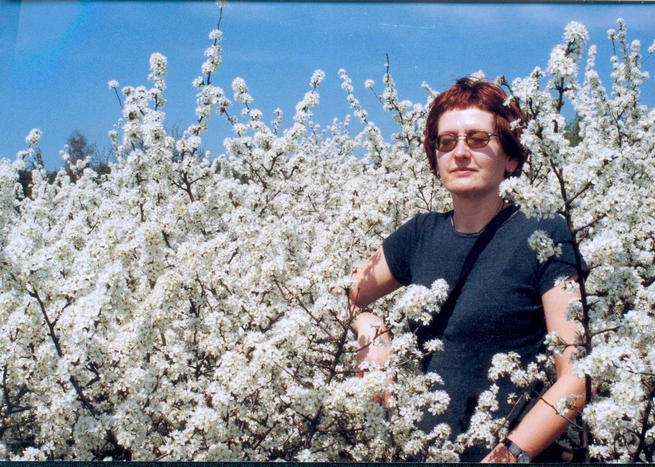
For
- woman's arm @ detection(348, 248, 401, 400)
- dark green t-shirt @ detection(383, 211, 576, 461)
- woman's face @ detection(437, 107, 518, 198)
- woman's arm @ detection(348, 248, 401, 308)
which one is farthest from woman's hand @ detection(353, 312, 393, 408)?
woman's face @ detection(437, 107, 518, 198)

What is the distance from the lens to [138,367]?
280cm

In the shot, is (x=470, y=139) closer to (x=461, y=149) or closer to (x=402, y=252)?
(x=461, y=149)

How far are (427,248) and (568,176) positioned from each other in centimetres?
112

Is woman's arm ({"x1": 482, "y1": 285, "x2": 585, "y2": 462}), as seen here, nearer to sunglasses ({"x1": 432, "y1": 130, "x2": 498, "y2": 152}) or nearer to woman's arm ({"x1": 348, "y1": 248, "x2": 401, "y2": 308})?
sunglasses ({"x1": 432, "y1": 130, "x2": 498, "y2": 152})

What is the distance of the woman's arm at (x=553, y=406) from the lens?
227 cm

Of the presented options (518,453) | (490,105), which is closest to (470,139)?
(490,105)

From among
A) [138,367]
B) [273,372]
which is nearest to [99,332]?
[138,367]

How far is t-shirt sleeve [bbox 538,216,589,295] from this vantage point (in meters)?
2.40

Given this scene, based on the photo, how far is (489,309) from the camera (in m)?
2.65

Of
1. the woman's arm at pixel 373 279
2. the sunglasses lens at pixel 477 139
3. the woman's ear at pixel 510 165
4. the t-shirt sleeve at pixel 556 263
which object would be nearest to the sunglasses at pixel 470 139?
the sunglasses lens at pixel 477 139

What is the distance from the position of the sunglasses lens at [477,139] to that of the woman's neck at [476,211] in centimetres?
28

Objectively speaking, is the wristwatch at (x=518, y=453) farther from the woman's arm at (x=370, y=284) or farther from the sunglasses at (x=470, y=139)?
the sunglasses at (x=470, y=139)

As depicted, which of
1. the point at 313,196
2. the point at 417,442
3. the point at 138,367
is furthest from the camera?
the point at 313,196

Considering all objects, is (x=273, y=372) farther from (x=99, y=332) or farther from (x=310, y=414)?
(x=99, y=332)
